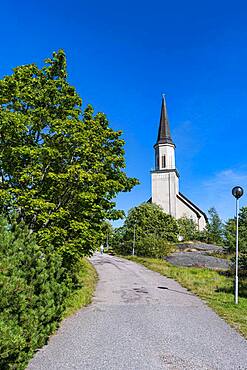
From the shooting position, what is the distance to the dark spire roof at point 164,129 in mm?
61406

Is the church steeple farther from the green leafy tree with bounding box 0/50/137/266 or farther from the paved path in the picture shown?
the paved path

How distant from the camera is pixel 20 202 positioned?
8945 mm

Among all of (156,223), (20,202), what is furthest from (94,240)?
(156,223)

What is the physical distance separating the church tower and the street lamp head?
1876 inches

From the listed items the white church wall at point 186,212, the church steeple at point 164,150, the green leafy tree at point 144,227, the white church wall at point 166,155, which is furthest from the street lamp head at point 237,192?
the white church wall at point 186,212

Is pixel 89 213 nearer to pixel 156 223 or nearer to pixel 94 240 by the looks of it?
pixel 94 240

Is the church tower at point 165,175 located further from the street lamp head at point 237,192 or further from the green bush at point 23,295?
the green bush at point 23,295

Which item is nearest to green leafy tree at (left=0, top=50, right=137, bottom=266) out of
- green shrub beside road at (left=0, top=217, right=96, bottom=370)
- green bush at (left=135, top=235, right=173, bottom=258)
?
green shrub beside road at (left=0, top=217, right=96, bottom=370)

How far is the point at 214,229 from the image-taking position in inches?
2318

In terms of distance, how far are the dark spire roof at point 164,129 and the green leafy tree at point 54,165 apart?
2017 inches

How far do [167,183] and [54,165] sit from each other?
5082 cm

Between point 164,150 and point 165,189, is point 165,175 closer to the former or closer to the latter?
point 165,189

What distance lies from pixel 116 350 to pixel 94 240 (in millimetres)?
4169

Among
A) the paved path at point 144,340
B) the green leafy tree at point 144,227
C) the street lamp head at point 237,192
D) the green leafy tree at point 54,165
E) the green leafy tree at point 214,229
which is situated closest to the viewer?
the paved path at point 144,340
